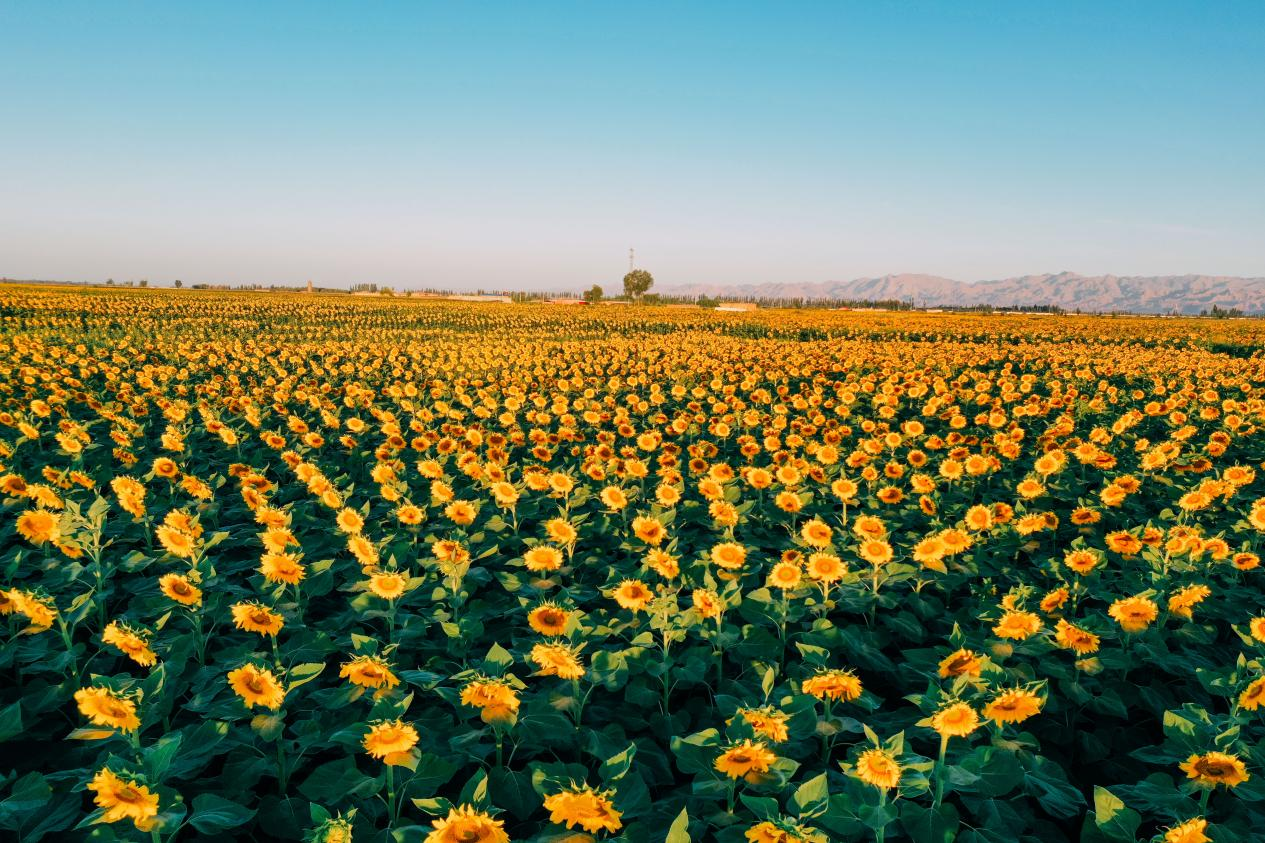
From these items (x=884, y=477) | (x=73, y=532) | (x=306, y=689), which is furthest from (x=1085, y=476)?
(x=73, y=532)

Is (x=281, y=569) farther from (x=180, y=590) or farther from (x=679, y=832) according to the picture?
(x=679, y=832)

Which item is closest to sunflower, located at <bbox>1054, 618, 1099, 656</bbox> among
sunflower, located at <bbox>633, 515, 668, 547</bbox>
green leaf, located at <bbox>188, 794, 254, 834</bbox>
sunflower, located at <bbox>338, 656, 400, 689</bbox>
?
sunflower, located at <bbox>633, 515, 668, 547</bbox>

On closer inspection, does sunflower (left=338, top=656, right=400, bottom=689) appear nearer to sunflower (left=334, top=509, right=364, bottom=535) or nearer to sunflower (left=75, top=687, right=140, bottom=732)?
sunflower (left=75, top=687, right=140, bottom=732)

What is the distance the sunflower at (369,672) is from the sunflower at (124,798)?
72 centimetres

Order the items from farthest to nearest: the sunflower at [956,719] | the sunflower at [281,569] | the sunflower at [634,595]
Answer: the sunflower at [281,569] < the sunflower at [634,595] < the sunflower at [956,719]

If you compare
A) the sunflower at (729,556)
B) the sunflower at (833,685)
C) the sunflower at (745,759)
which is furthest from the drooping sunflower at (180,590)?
the sunflower at (833,685)

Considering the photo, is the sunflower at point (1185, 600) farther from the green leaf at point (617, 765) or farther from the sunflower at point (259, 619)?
the sunflower at point (259, 619)

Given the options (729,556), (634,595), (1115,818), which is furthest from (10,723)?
(1115,818)

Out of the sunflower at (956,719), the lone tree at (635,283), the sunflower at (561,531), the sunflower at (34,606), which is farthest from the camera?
the lone tree at (635,283)

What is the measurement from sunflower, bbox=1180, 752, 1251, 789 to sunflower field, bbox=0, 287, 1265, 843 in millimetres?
14

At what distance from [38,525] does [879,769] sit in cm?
469

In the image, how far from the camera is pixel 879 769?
7.11 feet

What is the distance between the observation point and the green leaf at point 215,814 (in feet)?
7.10

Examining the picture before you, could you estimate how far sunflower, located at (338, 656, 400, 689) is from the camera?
2621 mm
